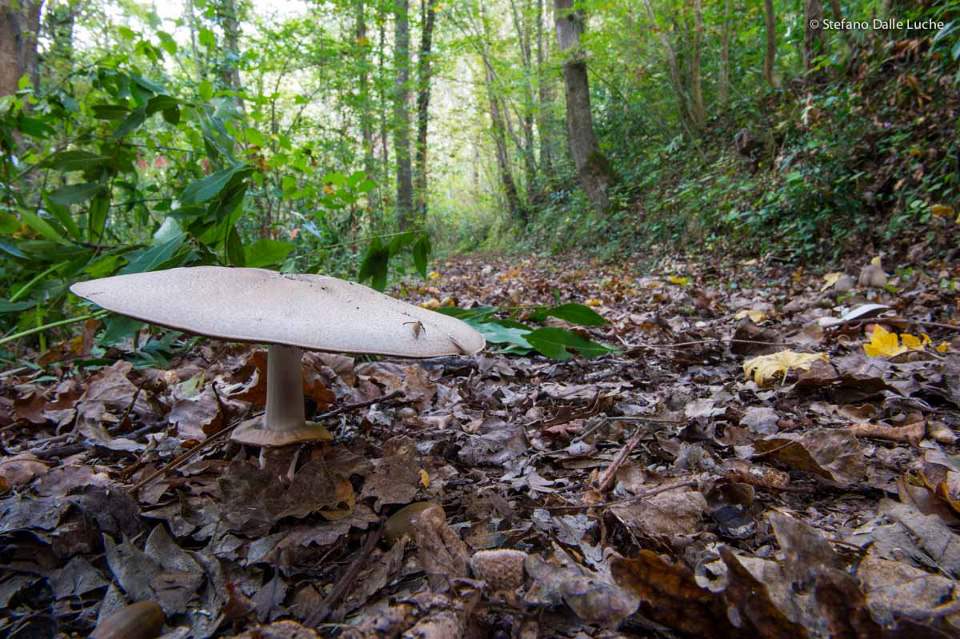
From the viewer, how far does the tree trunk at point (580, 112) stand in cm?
964

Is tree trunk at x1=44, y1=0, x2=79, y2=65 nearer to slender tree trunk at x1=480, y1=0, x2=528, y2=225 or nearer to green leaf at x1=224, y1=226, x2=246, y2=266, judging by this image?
green leaf at x1=224, y1=226, x2=246, y2=266

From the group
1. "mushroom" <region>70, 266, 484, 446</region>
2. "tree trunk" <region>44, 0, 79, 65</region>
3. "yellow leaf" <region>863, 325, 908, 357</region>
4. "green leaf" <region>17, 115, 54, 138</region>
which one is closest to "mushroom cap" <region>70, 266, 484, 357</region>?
"mushroom" <region>70, 266, 484, 446</region>

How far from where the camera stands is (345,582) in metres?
1.02

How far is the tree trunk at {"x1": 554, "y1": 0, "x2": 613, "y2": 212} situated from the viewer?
31.6 ft

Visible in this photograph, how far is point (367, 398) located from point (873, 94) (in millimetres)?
5950

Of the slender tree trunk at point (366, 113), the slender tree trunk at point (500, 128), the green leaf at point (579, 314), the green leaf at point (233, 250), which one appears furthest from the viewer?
the slender tree trunk at point (500, 128)

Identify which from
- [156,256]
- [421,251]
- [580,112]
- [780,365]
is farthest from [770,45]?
[156,256]

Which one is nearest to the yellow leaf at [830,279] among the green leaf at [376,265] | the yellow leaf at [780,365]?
the yellow leaf at [780,365]

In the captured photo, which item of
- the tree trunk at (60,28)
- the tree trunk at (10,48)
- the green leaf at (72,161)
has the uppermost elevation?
the tree trunk at (60,28)

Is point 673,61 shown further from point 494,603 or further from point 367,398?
point 494,603

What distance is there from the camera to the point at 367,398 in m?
2.09

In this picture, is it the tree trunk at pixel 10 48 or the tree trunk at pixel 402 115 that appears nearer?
the tree trunk at pixel 10 48

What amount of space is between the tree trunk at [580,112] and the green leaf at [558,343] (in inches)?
320

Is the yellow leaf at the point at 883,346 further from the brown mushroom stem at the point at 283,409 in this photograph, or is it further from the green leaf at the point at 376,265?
→ the brown mushroom stem at the point at 283,409
